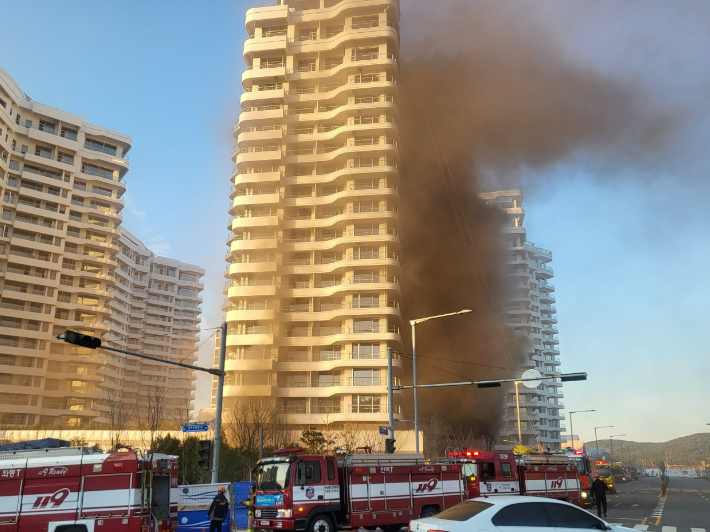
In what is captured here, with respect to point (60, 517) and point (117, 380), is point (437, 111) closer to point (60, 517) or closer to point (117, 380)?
point (117, 380)

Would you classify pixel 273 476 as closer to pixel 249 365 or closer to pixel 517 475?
pixel 517 475

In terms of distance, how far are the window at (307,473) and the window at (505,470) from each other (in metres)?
9.53

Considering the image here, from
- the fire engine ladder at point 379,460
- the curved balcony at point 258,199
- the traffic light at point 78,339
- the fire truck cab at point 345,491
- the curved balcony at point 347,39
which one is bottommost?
the fire truck cab at point 345,491

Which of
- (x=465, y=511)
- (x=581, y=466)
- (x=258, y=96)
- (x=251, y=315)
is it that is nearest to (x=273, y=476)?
(x=465, y=511)

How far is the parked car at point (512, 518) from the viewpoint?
10156mm

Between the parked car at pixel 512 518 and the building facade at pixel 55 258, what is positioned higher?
the building facade at pixel 55 258

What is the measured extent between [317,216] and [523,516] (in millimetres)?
71339

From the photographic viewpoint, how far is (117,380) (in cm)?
10431

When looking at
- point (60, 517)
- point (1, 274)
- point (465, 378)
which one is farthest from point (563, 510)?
point (1, 274)

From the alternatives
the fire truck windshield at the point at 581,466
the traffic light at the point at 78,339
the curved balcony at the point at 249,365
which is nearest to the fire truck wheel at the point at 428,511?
the traffic light at the point at 78,339

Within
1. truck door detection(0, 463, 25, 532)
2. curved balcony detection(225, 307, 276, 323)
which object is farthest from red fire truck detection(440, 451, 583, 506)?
curved balcony detection(225, 307, 276, 323)

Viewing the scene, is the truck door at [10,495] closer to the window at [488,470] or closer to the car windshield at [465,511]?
the car windshield at [465,511]

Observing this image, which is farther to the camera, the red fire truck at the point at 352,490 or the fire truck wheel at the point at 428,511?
the fire truck wheel at the point at 428,511

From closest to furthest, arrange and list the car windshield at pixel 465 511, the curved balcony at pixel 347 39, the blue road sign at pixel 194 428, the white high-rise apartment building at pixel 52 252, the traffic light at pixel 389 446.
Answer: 1. the car windshield at pixel 465 511
2. the blue road sign at pixel 194 428
3. the traffic light at pixel 389 446
4. the white high-rise apartment building at pixel 52 252
5. the curved balcony at pixel 347 39
